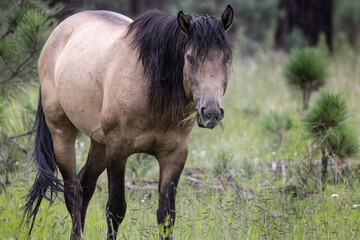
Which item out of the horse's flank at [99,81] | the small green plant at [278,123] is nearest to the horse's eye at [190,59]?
the horse's flank at [99,81]

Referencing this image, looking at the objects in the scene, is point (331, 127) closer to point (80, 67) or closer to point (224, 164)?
point (224, 164)

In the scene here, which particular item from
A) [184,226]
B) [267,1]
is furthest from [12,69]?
[267,1]

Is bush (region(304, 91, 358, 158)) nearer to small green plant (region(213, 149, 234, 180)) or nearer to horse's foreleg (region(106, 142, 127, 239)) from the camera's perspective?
small green plant (region(213, 149, 234, 180))

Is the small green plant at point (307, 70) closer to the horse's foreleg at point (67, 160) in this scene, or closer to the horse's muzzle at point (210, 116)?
the horse's foreleg at point (67, 160)

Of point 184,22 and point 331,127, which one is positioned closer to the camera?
point 184,22

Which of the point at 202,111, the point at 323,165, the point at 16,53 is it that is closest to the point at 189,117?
the point at 202,111

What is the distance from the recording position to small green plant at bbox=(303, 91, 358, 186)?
5.02 metres

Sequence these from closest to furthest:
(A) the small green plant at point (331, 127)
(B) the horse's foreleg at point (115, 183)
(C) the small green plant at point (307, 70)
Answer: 1. (B) the horse's foreleg at point (115, 183)
2. (A) the small green plant at point (331, 127)
3. (C) the small green plant at point (307, 70)

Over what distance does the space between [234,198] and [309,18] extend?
9675mm

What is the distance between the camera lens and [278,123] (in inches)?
267

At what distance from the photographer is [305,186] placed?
16.6 ft

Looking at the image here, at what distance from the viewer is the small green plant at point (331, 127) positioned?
5.02 meters

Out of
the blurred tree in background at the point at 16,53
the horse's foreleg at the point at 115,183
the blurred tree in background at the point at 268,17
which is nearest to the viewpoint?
the horse's foreleg at the point at 115,183

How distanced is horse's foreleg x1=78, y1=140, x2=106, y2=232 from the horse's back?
0.34 metres
